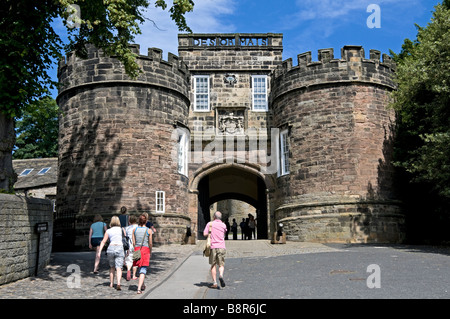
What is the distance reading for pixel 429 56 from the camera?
16.9 metres

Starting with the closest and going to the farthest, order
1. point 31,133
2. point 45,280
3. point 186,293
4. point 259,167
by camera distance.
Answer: point 186,293 < point 45,280 < point 259,167 < point 31,133

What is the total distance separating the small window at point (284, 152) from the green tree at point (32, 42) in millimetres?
10938

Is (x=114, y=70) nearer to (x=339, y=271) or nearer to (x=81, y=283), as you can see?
(x=81, y=283)

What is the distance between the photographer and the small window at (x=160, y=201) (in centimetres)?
1970

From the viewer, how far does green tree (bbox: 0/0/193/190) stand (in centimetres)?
1041

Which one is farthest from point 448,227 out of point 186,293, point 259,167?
point 186,293

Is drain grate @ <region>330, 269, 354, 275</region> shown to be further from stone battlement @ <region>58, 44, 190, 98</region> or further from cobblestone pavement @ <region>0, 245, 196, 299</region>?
stone battlement @ <region>58, 44, 190, 98</region>

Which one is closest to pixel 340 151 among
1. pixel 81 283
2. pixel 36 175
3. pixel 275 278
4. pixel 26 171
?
pixel 275 278

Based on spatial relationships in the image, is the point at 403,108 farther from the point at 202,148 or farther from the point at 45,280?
the point at 45,280

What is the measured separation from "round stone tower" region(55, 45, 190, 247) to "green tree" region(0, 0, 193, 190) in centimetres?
791

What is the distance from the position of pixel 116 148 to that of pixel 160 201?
2884 millimetres

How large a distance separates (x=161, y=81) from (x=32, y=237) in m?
11.3

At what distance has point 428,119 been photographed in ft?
58.4

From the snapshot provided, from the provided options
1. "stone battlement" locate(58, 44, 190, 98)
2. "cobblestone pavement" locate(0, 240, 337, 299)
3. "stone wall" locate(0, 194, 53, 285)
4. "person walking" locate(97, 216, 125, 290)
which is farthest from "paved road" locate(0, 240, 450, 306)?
"stone battlement" locate(58, 44, 190, 98)
